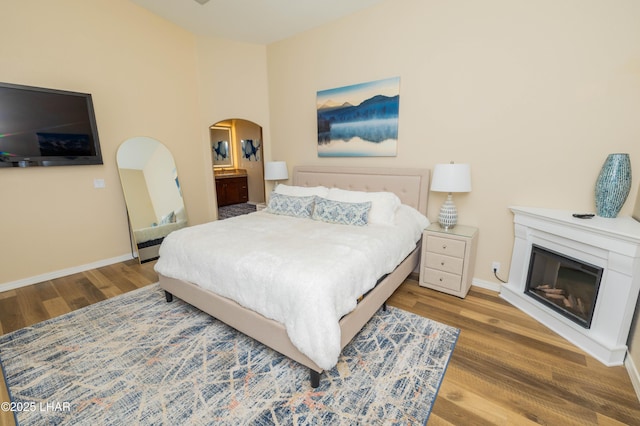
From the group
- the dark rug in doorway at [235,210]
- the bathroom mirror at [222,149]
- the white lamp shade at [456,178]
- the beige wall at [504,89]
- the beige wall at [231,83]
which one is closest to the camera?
the beige wall at [504,89]

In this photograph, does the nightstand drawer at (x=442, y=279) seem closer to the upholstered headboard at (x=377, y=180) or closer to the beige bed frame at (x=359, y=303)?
the beige bed frame at (x=359, y=303)

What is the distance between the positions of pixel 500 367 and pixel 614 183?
1.62m

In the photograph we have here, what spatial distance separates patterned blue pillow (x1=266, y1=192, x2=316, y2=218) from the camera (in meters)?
→ 3.21

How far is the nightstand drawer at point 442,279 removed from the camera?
267cm

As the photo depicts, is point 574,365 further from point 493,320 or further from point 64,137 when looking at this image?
point 64,137

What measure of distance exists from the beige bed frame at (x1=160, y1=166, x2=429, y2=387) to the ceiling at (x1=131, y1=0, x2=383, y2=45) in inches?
74.3

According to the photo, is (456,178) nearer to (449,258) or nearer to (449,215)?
(449,215)

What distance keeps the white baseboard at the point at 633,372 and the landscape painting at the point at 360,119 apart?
252cm

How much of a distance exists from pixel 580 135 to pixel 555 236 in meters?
0.87

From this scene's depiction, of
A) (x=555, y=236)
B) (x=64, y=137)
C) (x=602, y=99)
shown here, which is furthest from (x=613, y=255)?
(x=64, y=137)

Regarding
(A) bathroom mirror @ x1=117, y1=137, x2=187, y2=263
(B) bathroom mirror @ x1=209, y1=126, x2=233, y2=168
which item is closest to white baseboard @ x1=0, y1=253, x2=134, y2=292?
(A) bathroom mirror @ x1=117, y1=137, x2=187, y2=263

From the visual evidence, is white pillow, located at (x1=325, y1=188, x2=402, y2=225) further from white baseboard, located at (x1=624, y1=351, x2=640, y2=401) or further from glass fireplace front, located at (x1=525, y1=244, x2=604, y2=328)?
white baseboard, located at (x1=624, y1=351, x2=640, y2=401)

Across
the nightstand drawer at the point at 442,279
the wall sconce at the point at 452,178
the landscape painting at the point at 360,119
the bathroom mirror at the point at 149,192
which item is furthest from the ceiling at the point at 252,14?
the nightstand drawer at the point at 442,279

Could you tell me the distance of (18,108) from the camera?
8.97 ft
